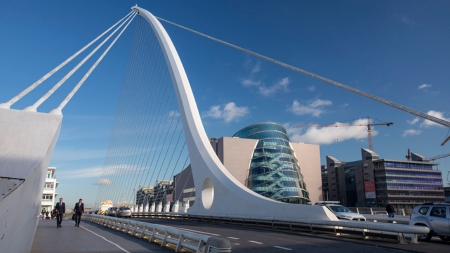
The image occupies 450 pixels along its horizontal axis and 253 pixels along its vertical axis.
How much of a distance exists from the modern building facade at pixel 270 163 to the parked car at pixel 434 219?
6850 centimetres

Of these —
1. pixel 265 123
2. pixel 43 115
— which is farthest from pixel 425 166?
pixel 43 115

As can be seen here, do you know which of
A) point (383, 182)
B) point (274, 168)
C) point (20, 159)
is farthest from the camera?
point (383, 182)

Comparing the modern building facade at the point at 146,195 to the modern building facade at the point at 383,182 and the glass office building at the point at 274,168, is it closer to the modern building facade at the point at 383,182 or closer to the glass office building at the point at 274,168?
the glass office building at the point at 274,168

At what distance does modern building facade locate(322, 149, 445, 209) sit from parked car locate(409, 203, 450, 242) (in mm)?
108540

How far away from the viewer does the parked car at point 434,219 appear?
1277cm

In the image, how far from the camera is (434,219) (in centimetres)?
1323

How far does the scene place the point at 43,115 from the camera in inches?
256

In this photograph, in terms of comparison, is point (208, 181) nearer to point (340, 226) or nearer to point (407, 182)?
point (340, 226)

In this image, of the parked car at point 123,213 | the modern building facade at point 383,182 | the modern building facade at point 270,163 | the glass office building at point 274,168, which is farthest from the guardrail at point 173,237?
the modern building facade at point 383,182

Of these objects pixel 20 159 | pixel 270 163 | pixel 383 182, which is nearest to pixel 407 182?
pixel 383 182

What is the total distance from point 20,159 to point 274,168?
83.8 m

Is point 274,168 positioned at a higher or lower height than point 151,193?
higher

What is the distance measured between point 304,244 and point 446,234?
5308 mm

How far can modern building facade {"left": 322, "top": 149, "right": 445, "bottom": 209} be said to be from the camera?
116887 mm
